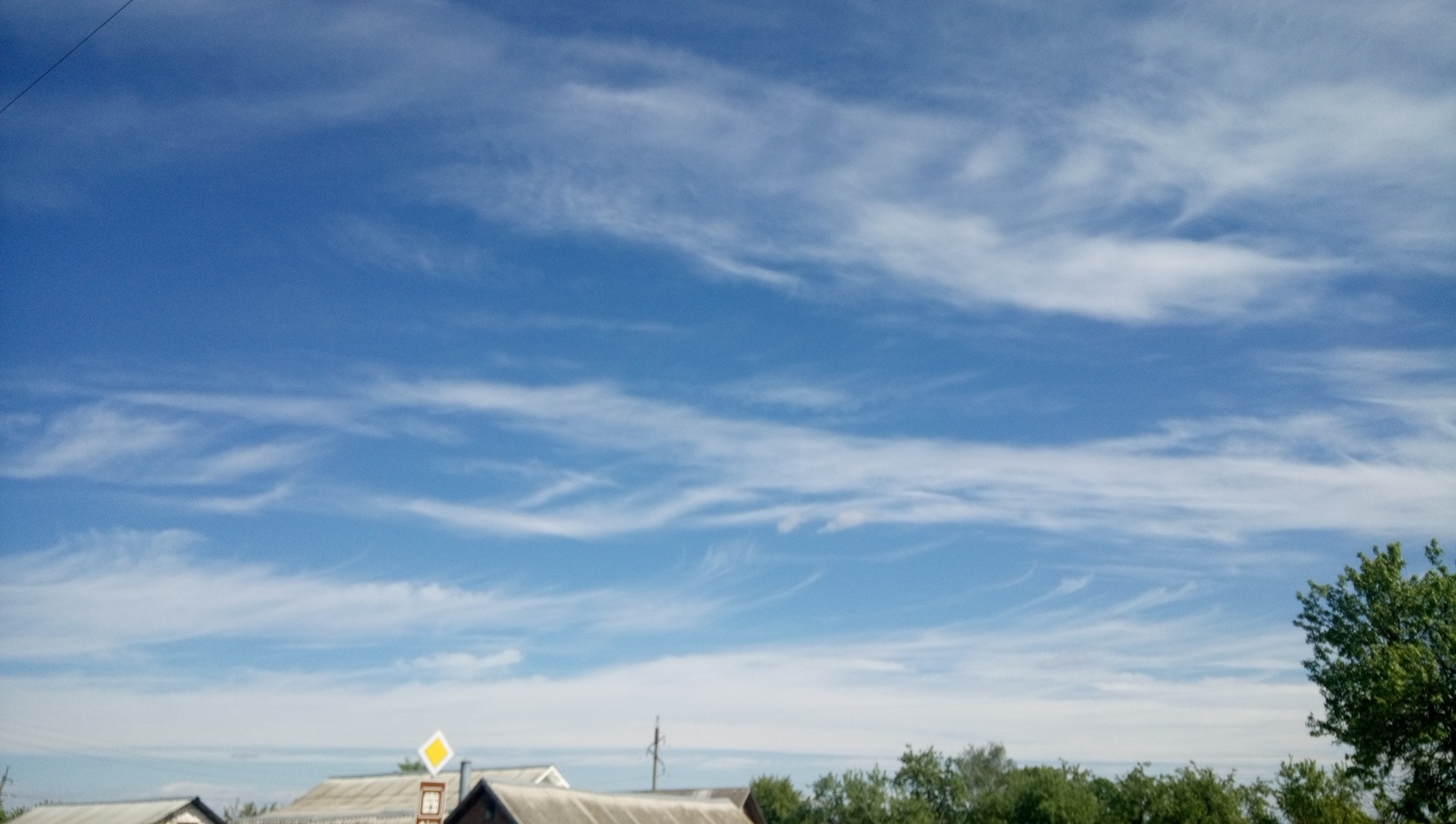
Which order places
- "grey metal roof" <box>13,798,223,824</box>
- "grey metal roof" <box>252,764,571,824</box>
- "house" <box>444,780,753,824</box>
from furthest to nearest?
"grey metal roof" <box>13,798,223,824</box>
"grey metal roof" <box>252,764,571,824</box>
"house" <box>444,780,753,824</box>

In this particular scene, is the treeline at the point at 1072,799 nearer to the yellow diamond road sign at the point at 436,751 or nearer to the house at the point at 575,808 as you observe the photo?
the house at the point at 575,808

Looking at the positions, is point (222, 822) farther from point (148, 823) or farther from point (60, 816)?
point (60, 816)

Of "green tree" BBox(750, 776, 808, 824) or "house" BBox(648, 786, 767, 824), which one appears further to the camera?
"green tree" BBox(750, 776, 808, 824)

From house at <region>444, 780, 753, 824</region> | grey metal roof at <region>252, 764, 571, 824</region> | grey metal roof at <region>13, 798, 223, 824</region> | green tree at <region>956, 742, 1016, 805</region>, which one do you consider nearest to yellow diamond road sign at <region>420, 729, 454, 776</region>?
house at <region>444, 780, 753, 824</region>

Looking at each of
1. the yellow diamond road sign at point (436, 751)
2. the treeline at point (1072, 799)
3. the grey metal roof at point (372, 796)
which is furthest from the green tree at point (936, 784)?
the yellow diamond road sign at point (436, 751)

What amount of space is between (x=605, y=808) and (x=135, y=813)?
30850 millimetres

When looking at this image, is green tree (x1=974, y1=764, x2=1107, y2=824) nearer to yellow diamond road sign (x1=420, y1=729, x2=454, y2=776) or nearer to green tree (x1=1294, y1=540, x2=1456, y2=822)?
green tree (x1=1294, y1=540, x2=1456, y2=822)

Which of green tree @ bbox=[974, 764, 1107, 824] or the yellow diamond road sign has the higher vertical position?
the yellow diamond road sign

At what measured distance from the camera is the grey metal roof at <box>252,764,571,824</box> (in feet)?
190

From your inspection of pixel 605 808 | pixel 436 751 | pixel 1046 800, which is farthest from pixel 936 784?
pixel 436 751

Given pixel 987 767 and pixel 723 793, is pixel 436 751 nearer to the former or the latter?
pixel 723 793

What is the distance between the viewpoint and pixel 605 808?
48.8 metres

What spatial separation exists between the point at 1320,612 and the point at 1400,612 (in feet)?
13.1

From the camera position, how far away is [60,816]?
6544 centimetres
